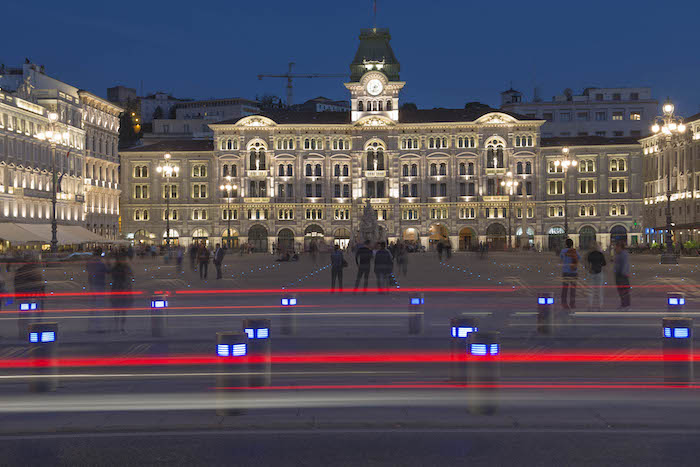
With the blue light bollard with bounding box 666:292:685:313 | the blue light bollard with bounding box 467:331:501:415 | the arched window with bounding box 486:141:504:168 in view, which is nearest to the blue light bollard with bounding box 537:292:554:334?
the blue light bollard with bounding box 666:292:685:313

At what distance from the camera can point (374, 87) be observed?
99.3 m

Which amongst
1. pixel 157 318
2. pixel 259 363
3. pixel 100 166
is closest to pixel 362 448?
pixel 259 363

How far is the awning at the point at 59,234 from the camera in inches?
2402

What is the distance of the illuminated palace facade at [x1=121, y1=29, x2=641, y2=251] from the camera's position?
324ft

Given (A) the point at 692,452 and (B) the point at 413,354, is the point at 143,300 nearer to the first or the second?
(B) the point at 413,354

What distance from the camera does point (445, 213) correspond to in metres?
99.9

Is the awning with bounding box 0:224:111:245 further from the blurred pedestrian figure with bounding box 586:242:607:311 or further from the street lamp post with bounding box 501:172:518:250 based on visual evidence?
the blurred pedestrian figure with bounding box 586:242:607:311

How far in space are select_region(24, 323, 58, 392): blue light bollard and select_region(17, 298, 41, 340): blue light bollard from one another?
5963 mm

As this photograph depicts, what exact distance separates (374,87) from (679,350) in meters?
91.3

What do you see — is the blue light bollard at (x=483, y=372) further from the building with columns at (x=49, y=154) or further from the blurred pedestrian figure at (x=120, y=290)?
the building with columns at (x=49, y=154)

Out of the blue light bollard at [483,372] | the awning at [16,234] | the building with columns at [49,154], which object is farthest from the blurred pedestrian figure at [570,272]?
the awning at [16,234]

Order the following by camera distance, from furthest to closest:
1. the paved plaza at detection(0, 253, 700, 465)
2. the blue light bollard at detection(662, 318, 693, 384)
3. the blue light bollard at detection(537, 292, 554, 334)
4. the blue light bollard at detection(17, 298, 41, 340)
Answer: the blue light bollard at detection(17, 298, 41, 340), the blue light bollard at detection(537, 292, 554, 334), the blue light bollard at detection(662, 318, 693, 384), the paved plaza at detection(0, 253, 700, 465)

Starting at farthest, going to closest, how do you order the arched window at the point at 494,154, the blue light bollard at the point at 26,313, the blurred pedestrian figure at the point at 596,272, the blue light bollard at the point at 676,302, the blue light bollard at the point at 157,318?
the arched window at the point at 494,154 < the blurred pedestrian figure at the point at 596,272 < the blue light bollard at the point at 26,313 < the blue light bollard at the point at 157,318 < the blue light bollard at the point at 676,302

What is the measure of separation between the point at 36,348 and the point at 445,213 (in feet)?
299
